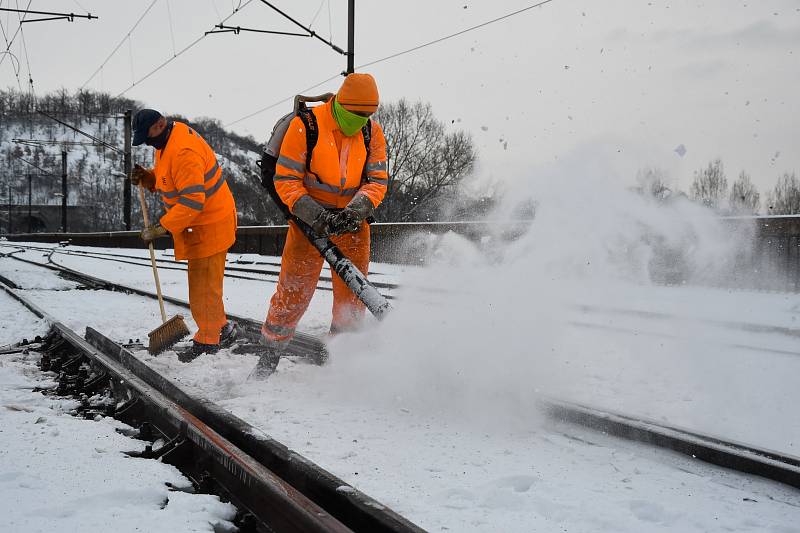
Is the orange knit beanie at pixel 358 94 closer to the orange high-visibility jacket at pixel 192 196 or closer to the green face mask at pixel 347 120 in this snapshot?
the green face mask at pixel 347 120

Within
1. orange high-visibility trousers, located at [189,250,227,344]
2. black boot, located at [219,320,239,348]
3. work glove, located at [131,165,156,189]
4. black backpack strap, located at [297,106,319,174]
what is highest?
black backpack strap, located at [297,106,319,174]

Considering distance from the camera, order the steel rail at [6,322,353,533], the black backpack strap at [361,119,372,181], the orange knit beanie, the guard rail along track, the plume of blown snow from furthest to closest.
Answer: the black backpack strap at [361,119,372,181] < the orange knit beanie < the plume of blown snow < the guard rail along track < the steel rail at [6,322,353,533]

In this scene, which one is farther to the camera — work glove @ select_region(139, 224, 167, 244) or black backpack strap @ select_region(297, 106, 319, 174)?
work glove @ select_region(139, 224, 167, 244)

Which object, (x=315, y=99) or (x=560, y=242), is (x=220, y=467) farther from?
(x=560, y=242)

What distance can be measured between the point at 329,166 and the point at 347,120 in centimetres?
34

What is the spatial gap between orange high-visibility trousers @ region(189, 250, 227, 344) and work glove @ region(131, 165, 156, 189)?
81cm

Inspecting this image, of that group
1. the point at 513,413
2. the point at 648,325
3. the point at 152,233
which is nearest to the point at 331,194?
the point at 152,233

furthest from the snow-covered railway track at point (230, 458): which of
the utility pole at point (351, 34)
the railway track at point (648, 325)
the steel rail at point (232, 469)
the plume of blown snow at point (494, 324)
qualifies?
the utility pole at point (351, 34)

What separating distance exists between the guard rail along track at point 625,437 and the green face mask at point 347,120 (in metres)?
1.94

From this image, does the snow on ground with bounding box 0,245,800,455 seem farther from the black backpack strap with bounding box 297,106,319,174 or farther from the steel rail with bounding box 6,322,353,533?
the steel rail with bounding box 6,322,353,533

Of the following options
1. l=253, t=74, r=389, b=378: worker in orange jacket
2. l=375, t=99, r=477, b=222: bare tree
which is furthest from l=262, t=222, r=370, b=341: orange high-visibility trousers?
l=375, t=99, r=477, b=222: bare tree

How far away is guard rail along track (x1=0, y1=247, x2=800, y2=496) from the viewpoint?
272 cm

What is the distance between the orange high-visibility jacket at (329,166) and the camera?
4184mm

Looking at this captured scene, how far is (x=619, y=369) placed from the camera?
5.25 meters
